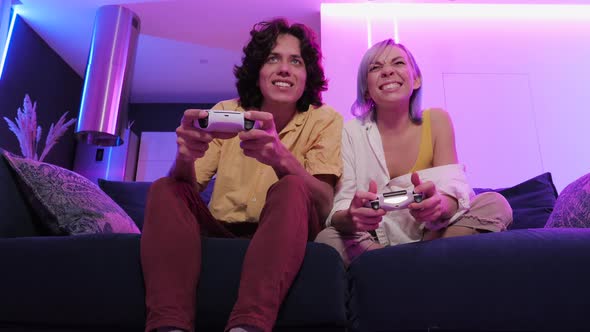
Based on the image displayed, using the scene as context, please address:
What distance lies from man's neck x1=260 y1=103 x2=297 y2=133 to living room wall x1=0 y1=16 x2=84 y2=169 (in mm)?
3478

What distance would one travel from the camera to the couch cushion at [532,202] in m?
1.85

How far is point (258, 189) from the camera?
1394mm

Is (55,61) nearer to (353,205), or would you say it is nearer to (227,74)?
(227,74)

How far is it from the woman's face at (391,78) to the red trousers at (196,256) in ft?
1.88

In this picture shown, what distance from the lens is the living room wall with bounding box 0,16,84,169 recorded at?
4.18m

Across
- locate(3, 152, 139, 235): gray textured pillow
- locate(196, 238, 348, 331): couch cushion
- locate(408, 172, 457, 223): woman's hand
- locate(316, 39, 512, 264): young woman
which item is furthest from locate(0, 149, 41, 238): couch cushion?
locate(408, 172, 457, 223): woman's hand

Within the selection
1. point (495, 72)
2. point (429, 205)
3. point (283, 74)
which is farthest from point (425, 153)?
point (495, 72)

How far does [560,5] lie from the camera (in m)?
3.88

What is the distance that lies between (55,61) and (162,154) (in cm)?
153

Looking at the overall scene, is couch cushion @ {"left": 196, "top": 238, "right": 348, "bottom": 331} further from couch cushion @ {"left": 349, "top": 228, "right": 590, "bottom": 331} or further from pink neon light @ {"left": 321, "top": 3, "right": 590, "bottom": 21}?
pink neon light @ {"left": 321, "top": 3, "right": 590, "bottom": 21}

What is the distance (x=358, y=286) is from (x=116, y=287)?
1.84 feet

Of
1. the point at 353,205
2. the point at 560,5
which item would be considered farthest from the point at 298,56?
the point at 560,5

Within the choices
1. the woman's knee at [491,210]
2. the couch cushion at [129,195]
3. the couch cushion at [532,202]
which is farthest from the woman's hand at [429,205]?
the couch cushion at [129,195]

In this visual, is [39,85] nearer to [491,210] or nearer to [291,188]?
[291,188]
